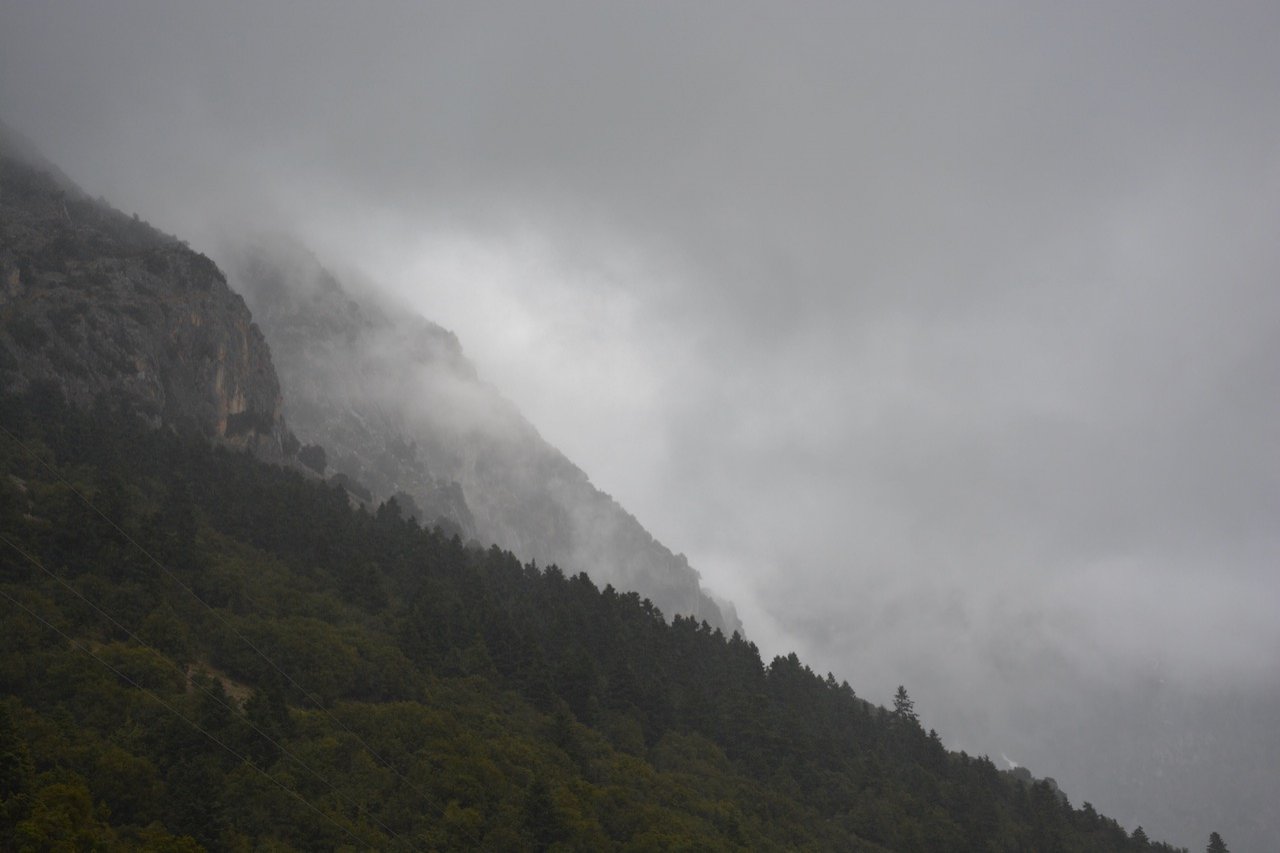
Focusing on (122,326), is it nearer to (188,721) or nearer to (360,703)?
(360,703)

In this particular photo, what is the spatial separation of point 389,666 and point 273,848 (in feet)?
82.8

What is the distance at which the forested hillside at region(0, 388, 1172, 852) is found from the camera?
43.7 metres

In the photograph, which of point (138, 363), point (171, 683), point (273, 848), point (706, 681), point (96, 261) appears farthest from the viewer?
point (96, 261)

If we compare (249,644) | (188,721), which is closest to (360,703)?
(249,644)

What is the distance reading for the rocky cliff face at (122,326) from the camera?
101250 millimetres

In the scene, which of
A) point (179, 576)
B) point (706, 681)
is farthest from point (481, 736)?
point (706, 681)

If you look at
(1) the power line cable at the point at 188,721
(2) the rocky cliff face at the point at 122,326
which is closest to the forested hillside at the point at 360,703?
(1) the power line cable at the point at 188,721

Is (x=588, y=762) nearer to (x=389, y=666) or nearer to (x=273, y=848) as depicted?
(x=389, y=666)

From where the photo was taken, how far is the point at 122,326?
115062 mm

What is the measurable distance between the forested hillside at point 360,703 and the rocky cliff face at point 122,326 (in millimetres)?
8743

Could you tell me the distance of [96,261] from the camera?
123125 mm

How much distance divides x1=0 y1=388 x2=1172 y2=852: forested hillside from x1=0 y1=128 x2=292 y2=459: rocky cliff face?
874 cm

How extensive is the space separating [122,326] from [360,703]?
81997 mm

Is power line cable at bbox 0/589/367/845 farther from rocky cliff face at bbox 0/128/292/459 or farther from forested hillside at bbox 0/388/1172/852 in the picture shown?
rocky cliff face at bbox 0/128/292/459
